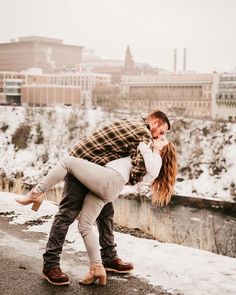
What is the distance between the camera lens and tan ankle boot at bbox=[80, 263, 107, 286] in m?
3.52

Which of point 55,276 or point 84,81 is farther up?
point 84,81

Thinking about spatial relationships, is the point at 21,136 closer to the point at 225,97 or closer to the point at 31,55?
the point at 225,97

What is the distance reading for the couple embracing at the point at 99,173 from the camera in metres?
3.39

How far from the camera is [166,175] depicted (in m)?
3.70

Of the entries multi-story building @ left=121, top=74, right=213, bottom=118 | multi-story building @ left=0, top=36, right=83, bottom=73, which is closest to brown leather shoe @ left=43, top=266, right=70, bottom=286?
multi-story building @ left=121, top=74, right=213, bottom=118

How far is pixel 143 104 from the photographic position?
80.8 meters

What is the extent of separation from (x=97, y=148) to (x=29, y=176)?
107ft

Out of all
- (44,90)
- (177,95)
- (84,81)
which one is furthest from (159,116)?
(84,81)

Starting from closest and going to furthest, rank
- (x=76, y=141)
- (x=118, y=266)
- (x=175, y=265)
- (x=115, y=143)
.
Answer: (x=115, y=143), (x=118, y=266), (x=175, y=265), (x=76, y=141)

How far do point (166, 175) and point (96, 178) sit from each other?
24.6 inches

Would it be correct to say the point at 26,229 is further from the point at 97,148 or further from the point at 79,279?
the point at 97,148

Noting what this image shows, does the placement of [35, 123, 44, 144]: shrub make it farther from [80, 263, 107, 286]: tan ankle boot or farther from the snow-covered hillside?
[80, 263, 107, 286]: tan ankle boot

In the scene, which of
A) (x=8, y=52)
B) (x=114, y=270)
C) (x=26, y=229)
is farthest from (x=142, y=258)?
(x=8, y=52)

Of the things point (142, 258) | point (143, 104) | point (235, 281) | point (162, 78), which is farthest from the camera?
point (162, 78)
